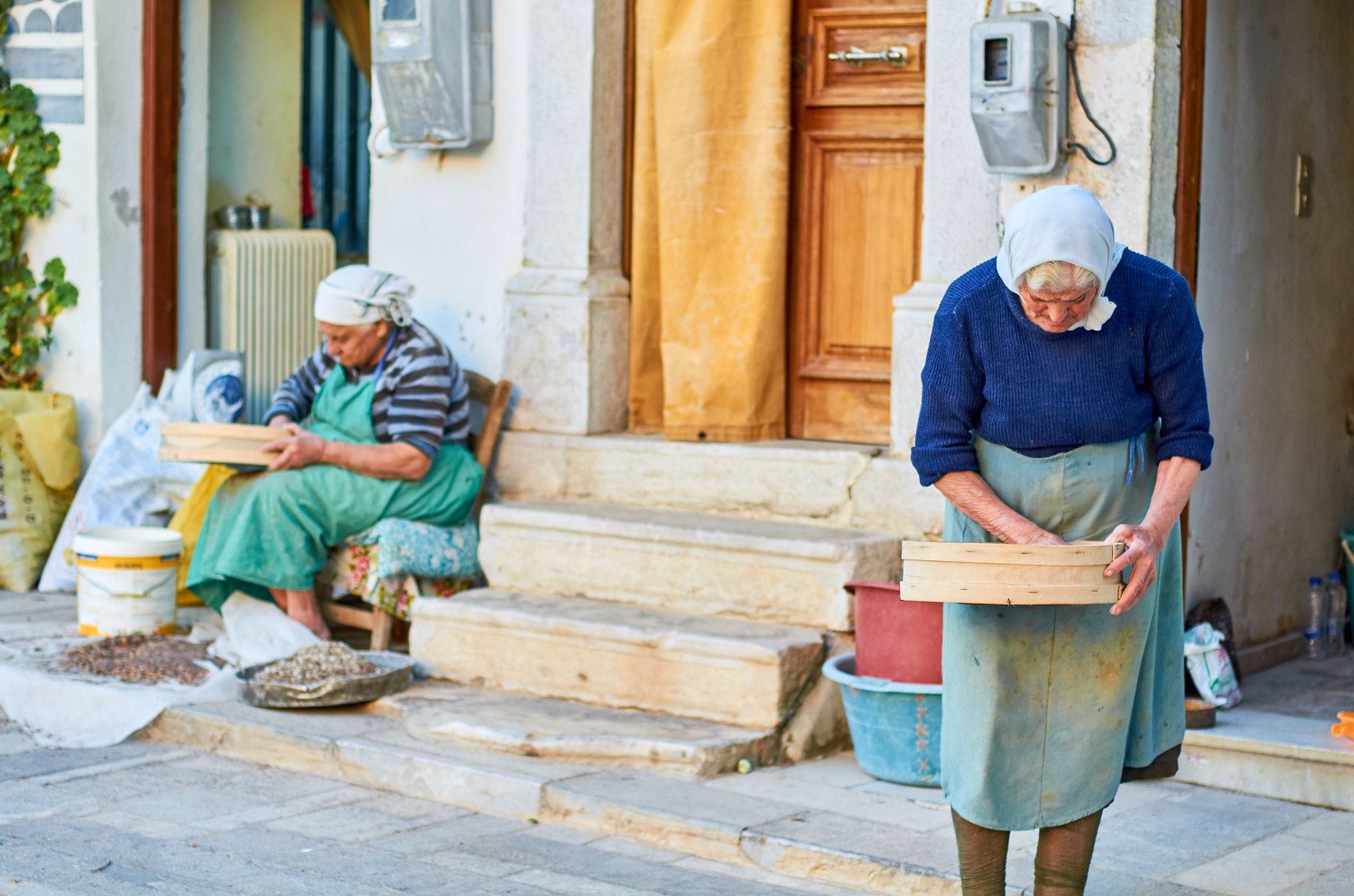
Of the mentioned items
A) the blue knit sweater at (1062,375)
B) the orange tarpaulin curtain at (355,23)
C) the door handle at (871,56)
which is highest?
the orange tarpaulin curtain at (355,23)

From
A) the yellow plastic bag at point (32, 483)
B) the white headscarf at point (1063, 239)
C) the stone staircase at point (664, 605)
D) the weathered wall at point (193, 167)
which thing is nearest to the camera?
the white headscarf at point (1063, 239)

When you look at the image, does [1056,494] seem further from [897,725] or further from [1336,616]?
[1336,616]

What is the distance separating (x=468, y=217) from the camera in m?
7.12

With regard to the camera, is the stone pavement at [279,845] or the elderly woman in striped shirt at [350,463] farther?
the elderly woman in striped shirt at [350,463]

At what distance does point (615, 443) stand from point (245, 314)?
2474 millimetres

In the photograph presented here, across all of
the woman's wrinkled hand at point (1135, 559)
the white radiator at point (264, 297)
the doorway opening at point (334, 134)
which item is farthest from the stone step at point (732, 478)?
the doorway opening at point (334, 134)

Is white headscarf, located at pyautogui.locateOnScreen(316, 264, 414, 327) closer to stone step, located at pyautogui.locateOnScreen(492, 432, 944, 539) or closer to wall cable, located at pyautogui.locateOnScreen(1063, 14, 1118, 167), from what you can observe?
stone step, located at pyautogui.locateOnScreen(492, 432, 944, 539)

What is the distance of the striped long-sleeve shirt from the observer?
6516 mm

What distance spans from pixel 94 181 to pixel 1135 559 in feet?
18.6

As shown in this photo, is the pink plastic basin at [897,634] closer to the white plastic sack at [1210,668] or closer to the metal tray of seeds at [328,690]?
the white plastic sack at [1210,668]

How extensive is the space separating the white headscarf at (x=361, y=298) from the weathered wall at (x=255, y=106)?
84.6 inches

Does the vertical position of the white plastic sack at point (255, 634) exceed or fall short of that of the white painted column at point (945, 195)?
it falls short

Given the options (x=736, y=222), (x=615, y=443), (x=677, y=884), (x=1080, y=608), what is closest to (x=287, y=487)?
(x=615, y=443)

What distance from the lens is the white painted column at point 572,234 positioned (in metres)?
6.79
